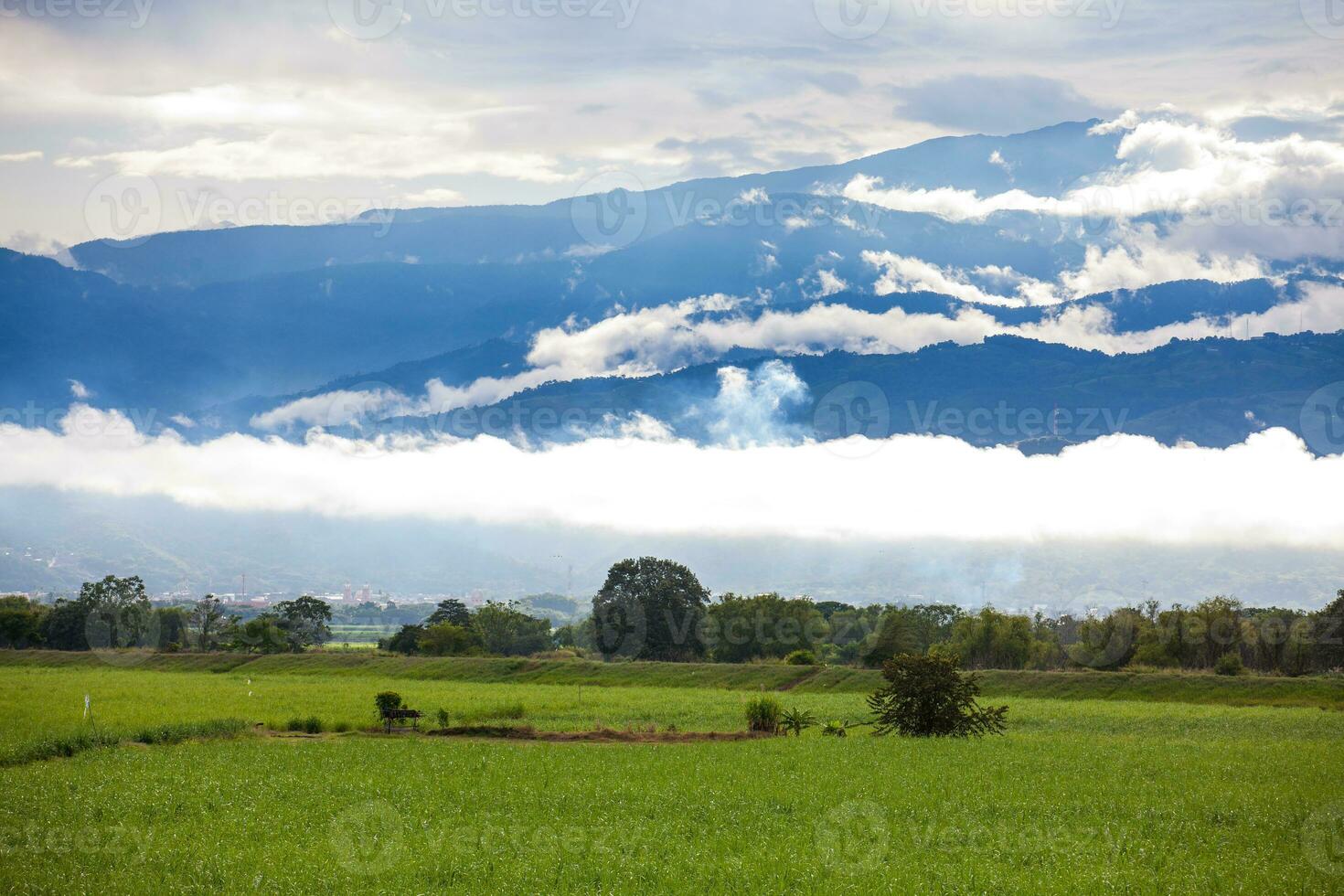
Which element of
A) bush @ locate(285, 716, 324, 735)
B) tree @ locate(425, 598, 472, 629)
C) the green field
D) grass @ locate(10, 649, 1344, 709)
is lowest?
grass @ locate(10, 649, 1344, 709)

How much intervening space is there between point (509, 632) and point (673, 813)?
109 metres

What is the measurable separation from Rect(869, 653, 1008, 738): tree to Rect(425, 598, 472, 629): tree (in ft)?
304

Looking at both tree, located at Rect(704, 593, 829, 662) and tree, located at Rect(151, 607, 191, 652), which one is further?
tree, located at Rect(151, 607, 191, 652)

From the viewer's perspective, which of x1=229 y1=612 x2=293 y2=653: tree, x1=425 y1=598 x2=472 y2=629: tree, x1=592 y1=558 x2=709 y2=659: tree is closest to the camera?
x1=592 y1=558 x2=709 y2=659: tree

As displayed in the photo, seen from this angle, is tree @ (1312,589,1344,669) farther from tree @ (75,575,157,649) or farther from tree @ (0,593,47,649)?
tree @ (0,593,47,649)

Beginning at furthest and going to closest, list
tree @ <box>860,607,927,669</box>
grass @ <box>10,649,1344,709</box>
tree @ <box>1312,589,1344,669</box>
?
tree @ <box>860,607,927,669</box> → tree @ <box>1312,589,1344,669</box> → grass @ <box>10,649,1344,709</box>

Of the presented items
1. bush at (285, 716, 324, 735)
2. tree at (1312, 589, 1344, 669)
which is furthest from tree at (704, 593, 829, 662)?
bush at (285, 716, 324, 735)

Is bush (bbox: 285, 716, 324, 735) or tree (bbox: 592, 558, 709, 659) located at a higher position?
tree (bbox: 592, 558, 709, 659)

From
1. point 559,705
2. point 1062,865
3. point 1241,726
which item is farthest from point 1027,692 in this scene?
point 1062,865

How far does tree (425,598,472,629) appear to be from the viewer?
134 m

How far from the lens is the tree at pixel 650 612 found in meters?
110

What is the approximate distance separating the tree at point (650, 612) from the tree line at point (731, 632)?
0.36 ft

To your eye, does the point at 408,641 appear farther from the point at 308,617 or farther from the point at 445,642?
the point at 308,617

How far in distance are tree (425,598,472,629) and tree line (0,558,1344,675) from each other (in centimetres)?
22
